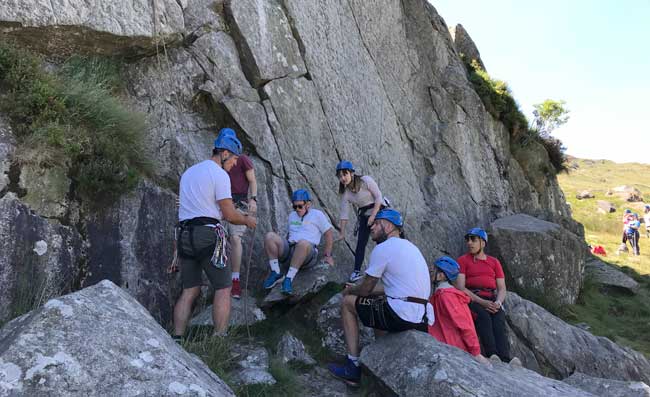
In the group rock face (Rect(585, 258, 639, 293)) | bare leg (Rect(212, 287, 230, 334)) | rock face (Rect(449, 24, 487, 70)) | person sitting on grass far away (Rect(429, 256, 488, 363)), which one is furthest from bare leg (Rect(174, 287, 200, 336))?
rock face (Rect(449, 24, 487, 70))

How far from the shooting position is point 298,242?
812cm

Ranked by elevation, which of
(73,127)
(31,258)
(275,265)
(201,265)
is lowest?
(275,265)

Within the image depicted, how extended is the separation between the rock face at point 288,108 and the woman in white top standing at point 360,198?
1.79 feet

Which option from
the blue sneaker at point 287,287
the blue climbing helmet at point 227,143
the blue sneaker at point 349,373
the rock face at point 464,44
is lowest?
the blue sneaker at point 349,373

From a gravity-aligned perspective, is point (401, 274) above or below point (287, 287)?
above

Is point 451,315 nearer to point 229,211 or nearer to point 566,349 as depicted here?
point 566,349

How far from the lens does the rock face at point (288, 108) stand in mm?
7230

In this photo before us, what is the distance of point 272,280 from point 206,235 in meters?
2.24

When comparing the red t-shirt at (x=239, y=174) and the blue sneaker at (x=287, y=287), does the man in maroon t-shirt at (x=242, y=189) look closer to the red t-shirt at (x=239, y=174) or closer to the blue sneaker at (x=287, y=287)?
the red t-shirt at (x=239, y=174)

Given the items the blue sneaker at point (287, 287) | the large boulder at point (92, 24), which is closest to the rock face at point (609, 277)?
the blue sneaker at point (287, 287)

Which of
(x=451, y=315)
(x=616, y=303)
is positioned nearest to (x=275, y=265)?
(x=451, y=315)

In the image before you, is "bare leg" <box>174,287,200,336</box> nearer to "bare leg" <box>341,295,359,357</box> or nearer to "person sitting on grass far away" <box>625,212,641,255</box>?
"bare leg" <box>341,295,359,357</box>

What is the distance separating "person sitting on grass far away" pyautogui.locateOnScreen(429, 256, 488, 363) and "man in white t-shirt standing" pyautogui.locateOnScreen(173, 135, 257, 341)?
2.71 metres

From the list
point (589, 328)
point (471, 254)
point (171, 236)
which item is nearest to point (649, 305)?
point (589, 328)
